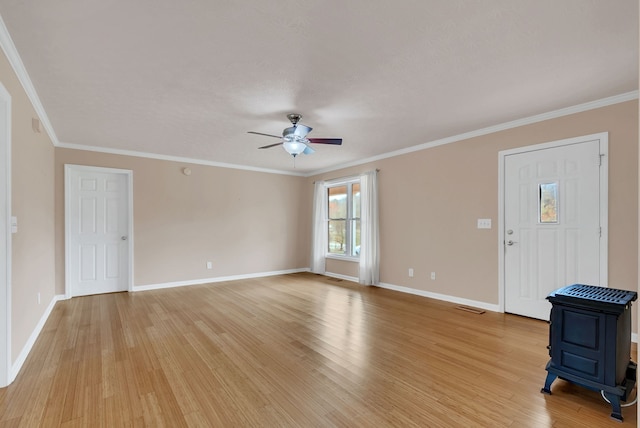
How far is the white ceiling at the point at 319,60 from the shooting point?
6.08 ft

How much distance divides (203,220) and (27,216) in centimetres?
318

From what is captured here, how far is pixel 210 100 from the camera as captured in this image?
314 centimetres

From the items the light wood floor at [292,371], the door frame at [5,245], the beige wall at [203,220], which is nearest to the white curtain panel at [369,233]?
the light wood floor at [292,371]

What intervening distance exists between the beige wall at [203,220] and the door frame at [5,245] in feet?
9.72

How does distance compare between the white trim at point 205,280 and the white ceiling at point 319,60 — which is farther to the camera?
the white trim at point 205,280

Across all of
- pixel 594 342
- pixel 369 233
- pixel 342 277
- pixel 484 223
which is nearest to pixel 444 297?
pixel 484 223

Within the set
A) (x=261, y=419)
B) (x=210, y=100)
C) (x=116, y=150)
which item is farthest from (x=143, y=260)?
(x=261, y=419)

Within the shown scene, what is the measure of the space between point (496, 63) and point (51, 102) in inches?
171

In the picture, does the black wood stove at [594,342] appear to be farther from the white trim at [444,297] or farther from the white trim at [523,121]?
the white trim at [523,121]

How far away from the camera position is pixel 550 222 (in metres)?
3.62

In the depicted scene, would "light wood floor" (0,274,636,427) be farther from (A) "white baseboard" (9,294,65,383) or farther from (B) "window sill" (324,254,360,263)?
(B) "window sill" (324,254,360,263)

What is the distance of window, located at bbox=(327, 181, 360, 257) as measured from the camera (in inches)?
256

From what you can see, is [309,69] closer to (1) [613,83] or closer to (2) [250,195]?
(1) [613,83]

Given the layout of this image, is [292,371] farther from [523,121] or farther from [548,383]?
[523,121]
